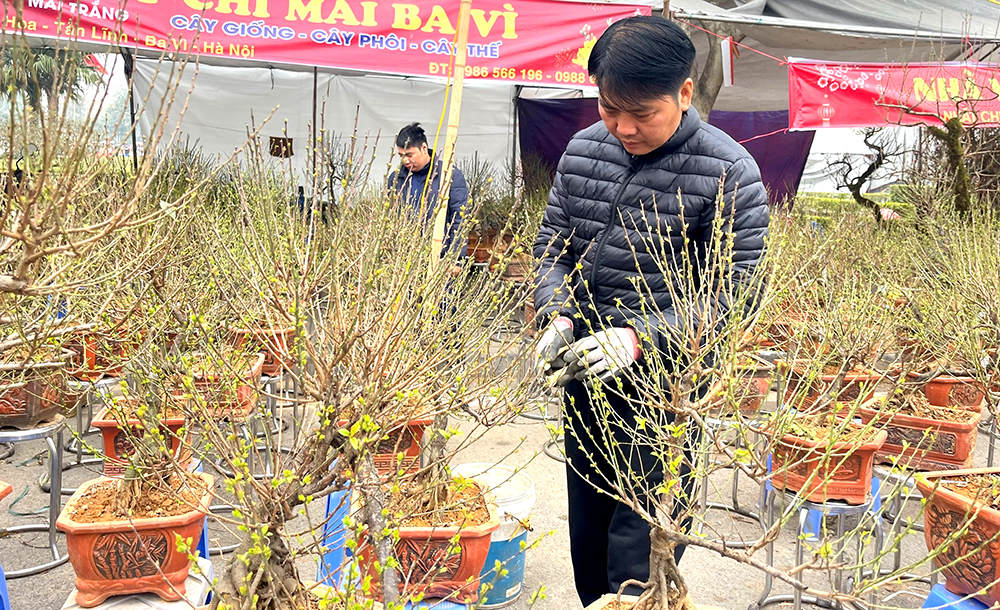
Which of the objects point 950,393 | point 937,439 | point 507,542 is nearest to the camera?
point 507,542

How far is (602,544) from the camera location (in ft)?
7.19

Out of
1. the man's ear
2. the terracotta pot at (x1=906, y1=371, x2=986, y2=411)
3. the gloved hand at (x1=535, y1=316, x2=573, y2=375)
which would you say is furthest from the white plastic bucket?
the terracotta pot at (x1=906, y1=371, x2=986, y2=411)

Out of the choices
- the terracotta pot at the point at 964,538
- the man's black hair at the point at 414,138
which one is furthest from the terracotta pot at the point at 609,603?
the man's black hair at the point at 414,138

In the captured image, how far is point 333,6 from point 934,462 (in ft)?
13.3

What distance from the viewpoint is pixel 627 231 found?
204 centimetres

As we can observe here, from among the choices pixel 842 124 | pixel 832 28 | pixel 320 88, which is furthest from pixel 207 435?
pixel 320 88

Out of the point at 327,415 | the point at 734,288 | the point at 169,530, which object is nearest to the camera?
the point at 327,415

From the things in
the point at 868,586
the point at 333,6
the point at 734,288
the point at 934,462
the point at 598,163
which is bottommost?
the point at 934,462

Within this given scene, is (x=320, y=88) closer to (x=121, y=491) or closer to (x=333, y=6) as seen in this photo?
(x=333, y=6)

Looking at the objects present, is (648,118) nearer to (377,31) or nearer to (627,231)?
(627,231)

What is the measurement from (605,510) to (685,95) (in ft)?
3.86

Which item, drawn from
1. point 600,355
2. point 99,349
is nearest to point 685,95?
point 600,355

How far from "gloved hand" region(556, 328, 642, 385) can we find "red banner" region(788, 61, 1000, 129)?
357 cm

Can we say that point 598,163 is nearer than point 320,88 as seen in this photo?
Yes
